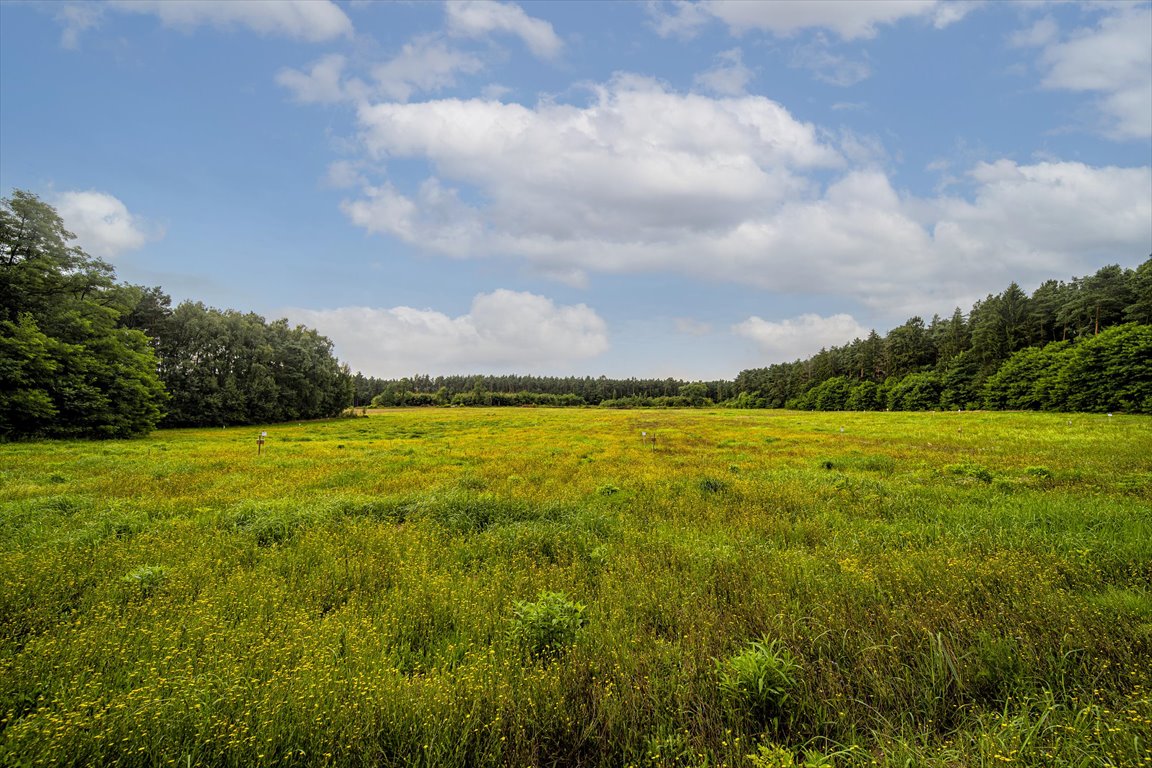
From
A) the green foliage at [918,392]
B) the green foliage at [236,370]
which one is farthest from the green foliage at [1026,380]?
the green foliage at [236,370]

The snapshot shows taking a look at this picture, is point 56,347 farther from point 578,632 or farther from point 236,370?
point 578,632

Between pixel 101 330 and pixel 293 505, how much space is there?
36007 mm

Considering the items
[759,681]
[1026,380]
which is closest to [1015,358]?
[1026,380]

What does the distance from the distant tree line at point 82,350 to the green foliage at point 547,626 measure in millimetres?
37169

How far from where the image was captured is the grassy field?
10.3 ft

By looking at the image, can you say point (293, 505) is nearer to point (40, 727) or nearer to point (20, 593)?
point (20, 593)

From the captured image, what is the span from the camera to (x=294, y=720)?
3.29 meters

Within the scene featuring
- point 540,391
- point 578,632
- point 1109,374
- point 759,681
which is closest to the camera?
point 759,681

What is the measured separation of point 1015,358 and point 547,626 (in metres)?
79.3

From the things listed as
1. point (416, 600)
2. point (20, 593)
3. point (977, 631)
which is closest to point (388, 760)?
point (416, 600)

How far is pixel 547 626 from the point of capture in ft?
15.2

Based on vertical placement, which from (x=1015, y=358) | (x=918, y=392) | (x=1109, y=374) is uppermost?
(x=1015, y=358)

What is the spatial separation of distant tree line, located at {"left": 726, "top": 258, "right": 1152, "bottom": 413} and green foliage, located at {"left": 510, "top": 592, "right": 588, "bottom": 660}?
200 feet

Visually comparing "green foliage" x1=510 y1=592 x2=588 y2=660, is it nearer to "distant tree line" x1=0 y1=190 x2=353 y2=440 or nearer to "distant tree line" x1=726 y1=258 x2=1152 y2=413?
"distant tree line" x1=0 y1=190 x2=353 y2=440
